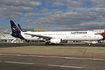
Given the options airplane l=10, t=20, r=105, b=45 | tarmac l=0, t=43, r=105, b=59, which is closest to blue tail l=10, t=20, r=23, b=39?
airplane l=10, t=20, r=105, b=45

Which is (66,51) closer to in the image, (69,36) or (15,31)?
(69,36)

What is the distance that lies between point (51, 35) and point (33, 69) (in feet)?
81.8

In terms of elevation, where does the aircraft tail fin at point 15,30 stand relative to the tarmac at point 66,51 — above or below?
above

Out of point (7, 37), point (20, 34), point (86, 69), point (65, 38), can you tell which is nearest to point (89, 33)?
point (65, 38)

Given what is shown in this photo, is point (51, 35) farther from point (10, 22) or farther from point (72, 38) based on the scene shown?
point (10, 22)

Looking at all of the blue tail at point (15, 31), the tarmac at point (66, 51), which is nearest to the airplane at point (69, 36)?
the blue tail at point (15, 31)

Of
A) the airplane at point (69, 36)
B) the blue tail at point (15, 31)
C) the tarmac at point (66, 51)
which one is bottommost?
the tarmac at point (66, 51)

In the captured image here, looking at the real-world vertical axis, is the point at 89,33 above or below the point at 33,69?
above

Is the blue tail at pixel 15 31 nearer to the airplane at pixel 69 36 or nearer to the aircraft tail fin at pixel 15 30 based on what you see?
the aircraft tail fin at pixel 15 30

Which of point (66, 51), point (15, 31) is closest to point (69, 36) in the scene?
point (66, 51)

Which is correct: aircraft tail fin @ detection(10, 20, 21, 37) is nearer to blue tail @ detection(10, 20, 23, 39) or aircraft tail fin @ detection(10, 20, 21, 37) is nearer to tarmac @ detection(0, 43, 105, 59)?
blue tail @ detection(10, 20, 23, 39)

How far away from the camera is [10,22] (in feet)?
116

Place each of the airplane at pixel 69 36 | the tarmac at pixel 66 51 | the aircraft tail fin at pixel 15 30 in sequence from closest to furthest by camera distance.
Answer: the tarmac at pixel 66 51
the airplane at pixel 69 36
the aircraft tail fin at pixel 15 30

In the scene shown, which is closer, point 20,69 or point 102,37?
point 20,69
